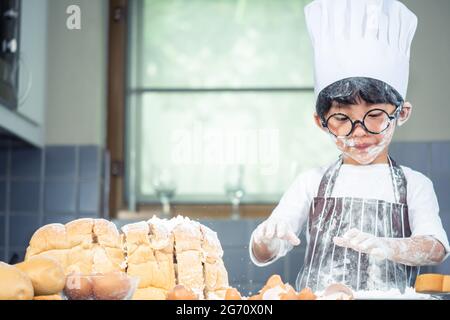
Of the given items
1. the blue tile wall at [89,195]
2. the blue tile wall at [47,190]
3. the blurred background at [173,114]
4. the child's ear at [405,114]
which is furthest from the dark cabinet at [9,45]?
the child's ear at [405,114]

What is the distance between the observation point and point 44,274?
938 mm

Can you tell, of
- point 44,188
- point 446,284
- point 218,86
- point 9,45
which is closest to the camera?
point 446,284

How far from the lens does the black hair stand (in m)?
1.21

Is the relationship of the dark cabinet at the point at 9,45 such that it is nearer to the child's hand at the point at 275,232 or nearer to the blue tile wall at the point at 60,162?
the blue tile wall at the point at 60,162

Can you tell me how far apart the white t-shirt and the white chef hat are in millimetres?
119

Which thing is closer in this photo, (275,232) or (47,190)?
(275,232)

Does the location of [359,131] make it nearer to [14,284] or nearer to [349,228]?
[349,228]

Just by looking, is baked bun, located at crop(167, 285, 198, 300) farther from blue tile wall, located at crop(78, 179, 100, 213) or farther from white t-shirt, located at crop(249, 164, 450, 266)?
blue tile wall, located at crop(78, 179, 100, 213)

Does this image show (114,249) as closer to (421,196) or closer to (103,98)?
(421,196)

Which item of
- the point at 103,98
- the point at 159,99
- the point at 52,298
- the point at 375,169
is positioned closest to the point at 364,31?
the point at 375,169

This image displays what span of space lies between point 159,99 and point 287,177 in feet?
1.33

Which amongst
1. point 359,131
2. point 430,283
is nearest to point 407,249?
point 430,283

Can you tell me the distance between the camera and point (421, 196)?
1255 millimetres

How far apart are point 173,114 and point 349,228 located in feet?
2.88
